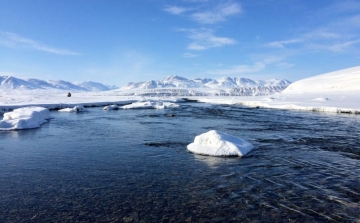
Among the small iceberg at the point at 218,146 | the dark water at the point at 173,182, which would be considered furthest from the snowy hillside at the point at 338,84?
the dark water at the point at 173,182

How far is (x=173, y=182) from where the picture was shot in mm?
8438

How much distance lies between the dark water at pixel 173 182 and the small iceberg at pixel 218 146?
0.55 m

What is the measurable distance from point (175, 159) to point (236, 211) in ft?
15.6

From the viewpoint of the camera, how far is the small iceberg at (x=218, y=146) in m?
11.6

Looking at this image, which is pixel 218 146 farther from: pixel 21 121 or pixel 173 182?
pixel 21 121

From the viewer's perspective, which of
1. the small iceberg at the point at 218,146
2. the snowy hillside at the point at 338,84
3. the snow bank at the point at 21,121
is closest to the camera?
the small iceberg at the point at 218,146

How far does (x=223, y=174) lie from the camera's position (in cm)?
914

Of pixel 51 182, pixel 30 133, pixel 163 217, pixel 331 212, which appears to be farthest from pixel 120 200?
pixel 30 133

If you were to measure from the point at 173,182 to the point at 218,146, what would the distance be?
4075 millimetres

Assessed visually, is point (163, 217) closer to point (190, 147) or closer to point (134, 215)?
point (134, 215)

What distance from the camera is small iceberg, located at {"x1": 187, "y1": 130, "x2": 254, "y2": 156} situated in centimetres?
1164

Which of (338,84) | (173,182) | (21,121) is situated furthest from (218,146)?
(338,84)

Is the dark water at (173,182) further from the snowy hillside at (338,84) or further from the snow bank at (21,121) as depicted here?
the snowy hillside at (338,84)

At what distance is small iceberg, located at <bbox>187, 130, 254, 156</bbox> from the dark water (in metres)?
0.55
